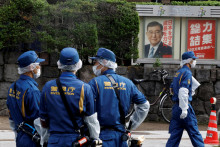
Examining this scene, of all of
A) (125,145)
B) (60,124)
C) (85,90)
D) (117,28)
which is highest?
(117,28)

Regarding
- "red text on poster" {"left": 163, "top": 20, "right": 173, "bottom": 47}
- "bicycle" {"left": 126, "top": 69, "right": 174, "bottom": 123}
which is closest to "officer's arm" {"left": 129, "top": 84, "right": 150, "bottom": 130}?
"bicycle" {"left": 126, "top": 69, "right": 174, "bottom": 123}

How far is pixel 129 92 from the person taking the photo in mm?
5516

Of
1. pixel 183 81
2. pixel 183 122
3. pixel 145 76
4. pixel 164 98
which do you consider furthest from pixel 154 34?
pixel 183 122

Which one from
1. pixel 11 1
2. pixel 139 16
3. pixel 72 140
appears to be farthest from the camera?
pixel 139 16

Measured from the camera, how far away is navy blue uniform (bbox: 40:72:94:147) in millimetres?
4832

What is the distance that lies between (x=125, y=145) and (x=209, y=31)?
10.1m

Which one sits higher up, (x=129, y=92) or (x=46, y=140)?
(x=129, y=92)

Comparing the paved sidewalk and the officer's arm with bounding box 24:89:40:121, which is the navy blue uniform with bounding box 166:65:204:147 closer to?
the paved sidewalk

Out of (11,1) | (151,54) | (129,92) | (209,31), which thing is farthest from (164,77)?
(129,92)

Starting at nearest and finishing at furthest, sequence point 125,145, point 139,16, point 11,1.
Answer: point 125,145
point 11,1
point 139,16

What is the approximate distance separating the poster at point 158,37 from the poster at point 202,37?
2.17 ft

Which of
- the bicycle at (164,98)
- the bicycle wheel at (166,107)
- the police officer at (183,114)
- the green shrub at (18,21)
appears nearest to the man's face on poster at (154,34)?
the bicycle at (164,98)

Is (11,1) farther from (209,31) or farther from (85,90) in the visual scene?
(85,90)

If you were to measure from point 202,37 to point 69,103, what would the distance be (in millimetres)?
10606
